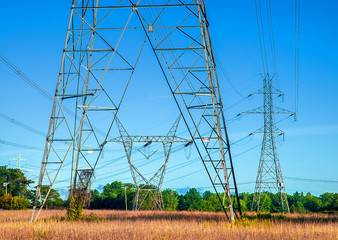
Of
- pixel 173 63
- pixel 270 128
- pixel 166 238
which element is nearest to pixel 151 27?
pixel 173 63

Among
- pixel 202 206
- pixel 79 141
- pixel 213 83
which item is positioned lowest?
pixel 202 206

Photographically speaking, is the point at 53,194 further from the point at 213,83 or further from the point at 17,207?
the point at 213,83

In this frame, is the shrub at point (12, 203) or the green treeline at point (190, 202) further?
the green treeline at point (190, 202)

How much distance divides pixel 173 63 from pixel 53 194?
6402cm

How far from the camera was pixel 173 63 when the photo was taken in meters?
21.6

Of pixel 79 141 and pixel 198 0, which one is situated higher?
pixel 198 0

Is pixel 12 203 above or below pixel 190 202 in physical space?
above

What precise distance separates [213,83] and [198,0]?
426cm

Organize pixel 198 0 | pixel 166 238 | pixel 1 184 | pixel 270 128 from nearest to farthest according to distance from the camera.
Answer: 1. pixel 166 238
2. pixel 198 0
3. pixel 270 128
4. pixel 1 184

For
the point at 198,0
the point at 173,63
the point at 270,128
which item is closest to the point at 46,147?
the point at 173,63

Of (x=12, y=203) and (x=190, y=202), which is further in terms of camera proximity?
(x=190, y=202)

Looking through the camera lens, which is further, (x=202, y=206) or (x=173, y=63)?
(x=202, y=206)

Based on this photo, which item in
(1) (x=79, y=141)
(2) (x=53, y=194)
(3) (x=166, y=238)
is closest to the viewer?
(3) (x=166, y=238)

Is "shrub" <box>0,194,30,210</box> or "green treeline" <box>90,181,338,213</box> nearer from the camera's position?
"shrub" <box>0,194,30,210</box>
